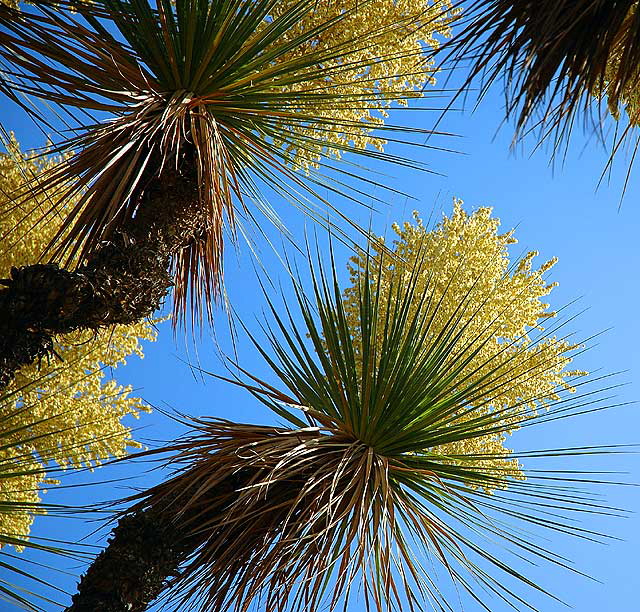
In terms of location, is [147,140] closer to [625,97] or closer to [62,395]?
[625,97]

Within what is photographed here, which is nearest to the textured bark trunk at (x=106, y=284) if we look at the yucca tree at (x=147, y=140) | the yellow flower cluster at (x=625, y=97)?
the yucca tree at (x=147, y=140)

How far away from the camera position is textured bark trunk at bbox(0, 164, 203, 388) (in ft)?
8.39

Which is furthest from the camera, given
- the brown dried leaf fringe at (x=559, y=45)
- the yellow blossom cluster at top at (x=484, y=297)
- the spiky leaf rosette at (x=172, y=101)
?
the yellow blossom cluster at top at (x=484, y=297)

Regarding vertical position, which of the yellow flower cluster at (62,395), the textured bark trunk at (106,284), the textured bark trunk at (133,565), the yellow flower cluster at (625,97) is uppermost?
the yellow flower cluster at (62,395)

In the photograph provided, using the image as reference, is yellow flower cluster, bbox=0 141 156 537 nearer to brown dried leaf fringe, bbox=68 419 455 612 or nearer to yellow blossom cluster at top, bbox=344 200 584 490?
yellow blossom cluster at top, bbox=344 200 584 490

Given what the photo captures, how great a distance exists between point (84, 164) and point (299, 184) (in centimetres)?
98

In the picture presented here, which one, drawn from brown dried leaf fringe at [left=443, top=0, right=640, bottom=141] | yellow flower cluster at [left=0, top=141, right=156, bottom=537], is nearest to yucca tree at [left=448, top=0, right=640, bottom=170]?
brown dried leaf fringe at [left=443, top=0, right=640, bottom=141]

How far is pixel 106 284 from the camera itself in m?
2.68

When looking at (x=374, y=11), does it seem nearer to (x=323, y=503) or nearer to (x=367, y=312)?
(x=367, y=312)

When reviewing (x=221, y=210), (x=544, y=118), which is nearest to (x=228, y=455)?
(x=221, y=210)

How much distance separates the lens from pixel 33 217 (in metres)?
7.62

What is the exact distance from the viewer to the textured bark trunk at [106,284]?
2.56 metres

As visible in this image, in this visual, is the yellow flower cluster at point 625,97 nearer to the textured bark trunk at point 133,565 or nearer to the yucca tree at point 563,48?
the yucca tree at point 563,48

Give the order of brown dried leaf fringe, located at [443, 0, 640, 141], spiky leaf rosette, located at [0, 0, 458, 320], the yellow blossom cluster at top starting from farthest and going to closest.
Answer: the yellow blossom cluster at top
spiky leaf rosette, located at [0, 0, 458, 320]
brown dried leaf fringe, located at [443, 0, 640, 141]
